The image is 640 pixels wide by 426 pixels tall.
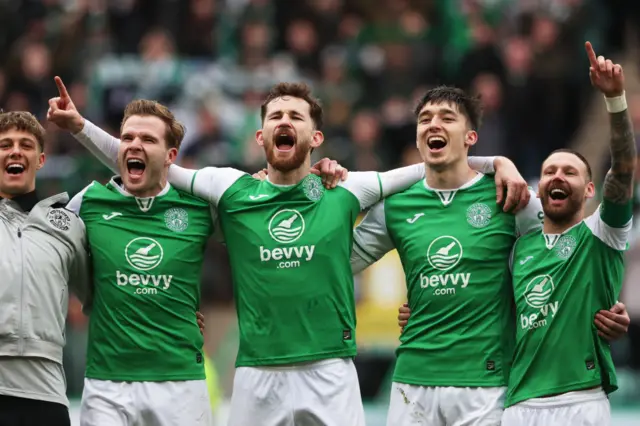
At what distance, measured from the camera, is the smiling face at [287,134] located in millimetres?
8398

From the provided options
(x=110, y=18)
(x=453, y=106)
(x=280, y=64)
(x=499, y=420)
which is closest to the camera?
(x=499, y=420)

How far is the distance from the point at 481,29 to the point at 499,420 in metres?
9.00

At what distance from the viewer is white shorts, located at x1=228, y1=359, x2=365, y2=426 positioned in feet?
26.6

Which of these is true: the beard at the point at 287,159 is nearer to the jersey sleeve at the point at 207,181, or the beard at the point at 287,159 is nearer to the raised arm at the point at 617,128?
the jersey sleeve at the point at 207,181

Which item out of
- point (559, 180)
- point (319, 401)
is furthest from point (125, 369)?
point (559, 180)

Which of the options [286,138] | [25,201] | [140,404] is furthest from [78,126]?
[140,404]

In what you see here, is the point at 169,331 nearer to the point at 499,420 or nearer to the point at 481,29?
the point at 499,420

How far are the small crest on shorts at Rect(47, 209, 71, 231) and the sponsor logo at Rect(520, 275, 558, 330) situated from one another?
9.12 feet

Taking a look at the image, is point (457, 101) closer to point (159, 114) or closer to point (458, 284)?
point (458, 284)

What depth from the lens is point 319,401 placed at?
8133 millimetres

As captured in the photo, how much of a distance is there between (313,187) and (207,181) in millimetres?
671

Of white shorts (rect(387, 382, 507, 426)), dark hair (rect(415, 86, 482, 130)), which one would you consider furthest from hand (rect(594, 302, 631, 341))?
dark hair (rect(415, 86, 482, 130))

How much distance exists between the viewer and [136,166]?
27.7ft

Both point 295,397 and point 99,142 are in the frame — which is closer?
point 295,397
